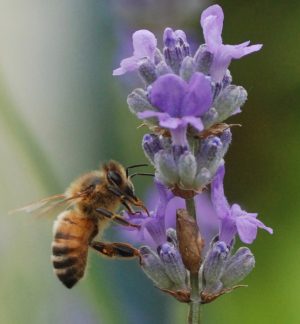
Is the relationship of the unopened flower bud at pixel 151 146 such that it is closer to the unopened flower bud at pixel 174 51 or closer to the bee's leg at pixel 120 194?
the unopened flower bud at pixel 174 51

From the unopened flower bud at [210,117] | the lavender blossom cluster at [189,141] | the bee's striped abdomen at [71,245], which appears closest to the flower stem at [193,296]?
the lavender blossom cluster at [189,141]

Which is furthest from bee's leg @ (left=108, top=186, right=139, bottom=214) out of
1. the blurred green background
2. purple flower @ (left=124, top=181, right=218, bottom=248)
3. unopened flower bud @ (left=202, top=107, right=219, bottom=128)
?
the blurred green background

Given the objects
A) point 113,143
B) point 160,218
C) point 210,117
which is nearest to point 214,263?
point 160,218

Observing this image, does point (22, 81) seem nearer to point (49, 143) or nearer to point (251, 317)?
point (49, 143)

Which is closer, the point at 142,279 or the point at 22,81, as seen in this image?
the point at 142,279

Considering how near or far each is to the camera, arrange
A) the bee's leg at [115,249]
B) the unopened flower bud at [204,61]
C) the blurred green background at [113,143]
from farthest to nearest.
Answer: the blurred green background at [113,143] < the bee's leg at [115,249] < the unopened flower bud at [204,61]

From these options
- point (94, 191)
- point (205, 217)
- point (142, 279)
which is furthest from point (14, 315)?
point (94, 191)

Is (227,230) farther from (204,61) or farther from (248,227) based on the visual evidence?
(204,61)
